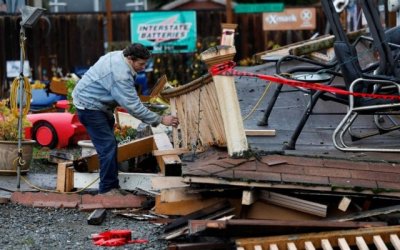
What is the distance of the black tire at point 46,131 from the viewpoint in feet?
51.8

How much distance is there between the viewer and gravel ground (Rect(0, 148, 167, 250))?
8.80 meters

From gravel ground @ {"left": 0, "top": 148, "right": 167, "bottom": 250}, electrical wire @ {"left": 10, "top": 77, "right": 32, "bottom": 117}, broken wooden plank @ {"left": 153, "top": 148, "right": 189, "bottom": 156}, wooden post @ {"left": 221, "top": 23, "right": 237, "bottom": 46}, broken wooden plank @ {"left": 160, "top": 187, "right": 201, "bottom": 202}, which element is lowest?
gravel ground @ {"left": 0, "top": 148, "right": 167, "bottom": 250}

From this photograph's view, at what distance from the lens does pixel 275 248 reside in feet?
25.9

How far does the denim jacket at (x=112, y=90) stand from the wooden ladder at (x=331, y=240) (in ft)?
8.84

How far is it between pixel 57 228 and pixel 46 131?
6.46 m

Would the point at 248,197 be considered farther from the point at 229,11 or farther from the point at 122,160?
the point at 229,11

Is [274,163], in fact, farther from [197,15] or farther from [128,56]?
[197,15]

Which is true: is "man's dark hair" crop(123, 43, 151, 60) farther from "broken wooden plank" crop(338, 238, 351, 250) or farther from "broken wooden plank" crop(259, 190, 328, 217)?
"broken wooden plank" crop(338, 238, 351, 250)

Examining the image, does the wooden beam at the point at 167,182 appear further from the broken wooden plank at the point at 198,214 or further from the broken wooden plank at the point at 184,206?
the broken wooden plank at the point at 198,214

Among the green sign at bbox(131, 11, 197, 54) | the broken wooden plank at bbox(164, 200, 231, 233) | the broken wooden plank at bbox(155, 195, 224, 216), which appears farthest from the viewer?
the green sign at bbox(131, 11, 197, 54)

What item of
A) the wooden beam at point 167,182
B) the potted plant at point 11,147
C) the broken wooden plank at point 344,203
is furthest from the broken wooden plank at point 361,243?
the potted plant at point 11,147

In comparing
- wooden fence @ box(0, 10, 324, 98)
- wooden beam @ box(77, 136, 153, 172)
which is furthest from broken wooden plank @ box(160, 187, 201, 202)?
wooden fence @ box(0, 10, 324, 98)

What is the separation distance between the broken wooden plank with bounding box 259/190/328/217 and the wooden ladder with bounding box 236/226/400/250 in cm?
50

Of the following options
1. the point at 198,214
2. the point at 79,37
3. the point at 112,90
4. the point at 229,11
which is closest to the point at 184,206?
the point at 198,214
